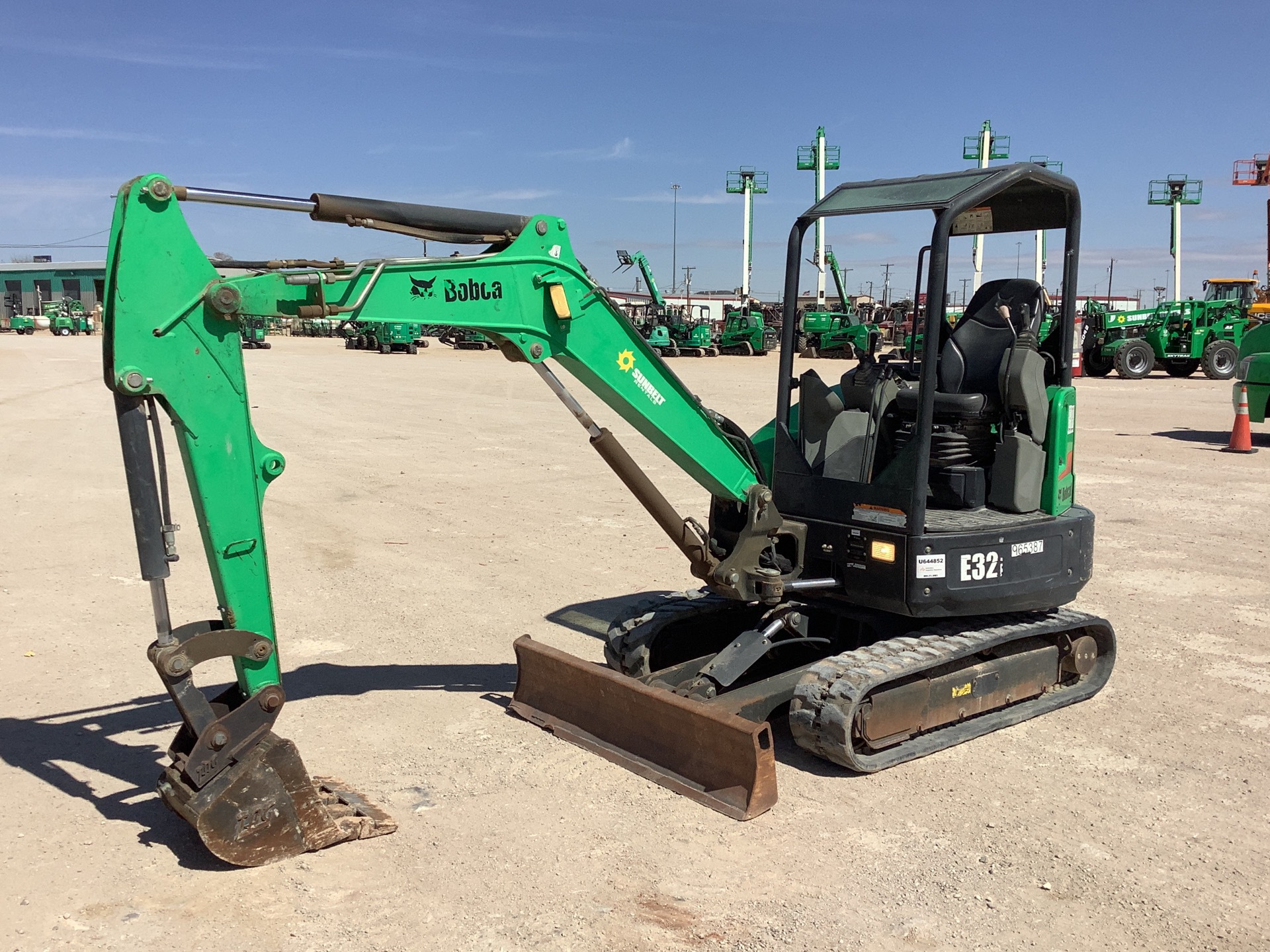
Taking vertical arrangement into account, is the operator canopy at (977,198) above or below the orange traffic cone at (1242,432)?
above

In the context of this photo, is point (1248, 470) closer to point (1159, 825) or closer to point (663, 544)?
point (663, 544)

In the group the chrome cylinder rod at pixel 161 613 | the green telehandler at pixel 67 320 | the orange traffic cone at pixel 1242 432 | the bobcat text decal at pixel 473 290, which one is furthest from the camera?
the green telehandler at pixel 67 320

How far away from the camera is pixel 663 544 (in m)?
10.8

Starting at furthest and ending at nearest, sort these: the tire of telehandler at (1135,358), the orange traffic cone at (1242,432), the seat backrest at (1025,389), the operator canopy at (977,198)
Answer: the tire of telehandler at (1135,358) < the orange traffic cone at (1242,432) < the seat backrest at (1025,389) < the operator canopy at (977,198)

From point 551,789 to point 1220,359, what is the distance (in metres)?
32.2

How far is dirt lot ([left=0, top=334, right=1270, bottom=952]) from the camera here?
423 centimetres

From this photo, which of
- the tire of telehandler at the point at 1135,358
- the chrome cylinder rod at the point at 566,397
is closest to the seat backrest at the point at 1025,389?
the chrome cylinder rod at the point at 566,397

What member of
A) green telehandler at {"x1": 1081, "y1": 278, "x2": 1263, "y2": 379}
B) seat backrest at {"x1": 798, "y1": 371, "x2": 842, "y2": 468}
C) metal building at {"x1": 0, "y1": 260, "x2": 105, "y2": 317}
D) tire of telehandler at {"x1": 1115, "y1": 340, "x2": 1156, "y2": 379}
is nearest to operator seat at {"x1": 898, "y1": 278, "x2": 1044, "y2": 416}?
seat backrest at {"x1": 798, "y1": 371, "x2": 842, "y2": 468}

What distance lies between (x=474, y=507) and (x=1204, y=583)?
729 cm

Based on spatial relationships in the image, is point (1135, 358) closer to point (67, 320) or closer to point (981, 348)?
point (981, 348)

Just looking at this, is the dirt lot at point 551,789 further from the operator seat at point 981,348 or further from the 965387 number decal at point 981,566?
the operator seat at point 981,348

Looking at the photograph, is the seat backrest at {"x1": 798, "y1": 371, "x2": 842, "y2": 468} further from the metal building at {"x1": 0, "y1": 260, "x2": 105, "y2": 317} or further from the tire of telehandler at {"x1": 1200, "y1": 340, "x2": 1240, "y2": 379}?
the metal building at {"x1": 0, "y1": 260, "x2": 105, "y2": 317}

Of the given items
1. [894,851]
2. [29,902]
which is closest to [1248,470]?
[894,851]

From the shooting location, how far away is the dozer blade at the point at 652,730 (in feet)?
16.9
